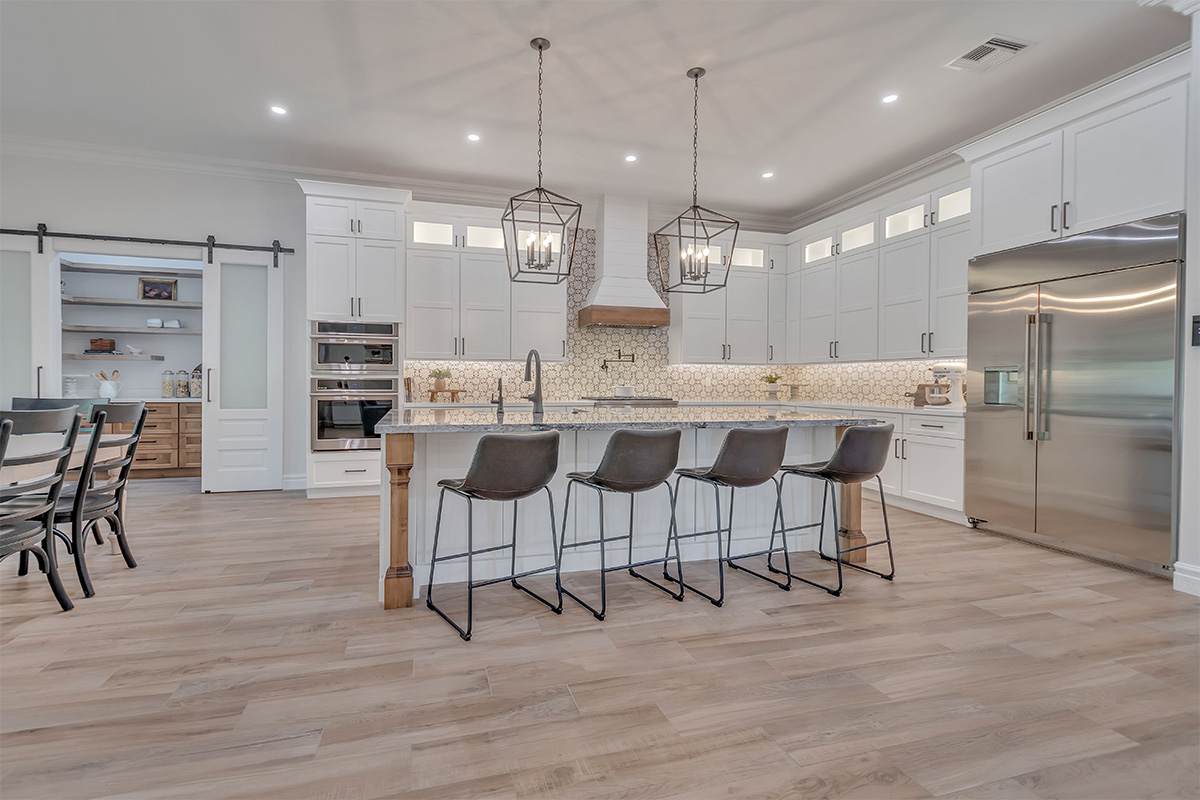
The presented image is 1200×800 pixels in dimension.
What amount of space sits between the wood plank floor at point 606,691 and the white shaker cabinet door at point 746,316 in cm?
387

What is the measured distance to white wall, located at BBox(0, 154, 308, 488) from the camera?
517 centimetres

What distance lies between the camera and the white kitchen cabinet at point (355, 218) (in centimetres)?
532

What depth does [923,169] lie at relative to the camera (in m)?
5.50

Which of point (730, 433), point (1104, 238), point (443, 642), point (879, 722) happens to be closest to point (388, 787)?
point (443, 642)

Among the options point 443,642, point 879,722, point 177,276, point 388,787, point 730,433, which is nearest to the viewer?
point 388,787

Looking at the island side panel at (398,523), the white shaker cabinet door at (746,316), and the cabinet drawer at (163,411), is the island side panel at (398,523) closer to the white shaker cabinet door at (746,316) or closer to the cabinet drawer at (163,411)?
the white shaker cabinet door at (746,316)

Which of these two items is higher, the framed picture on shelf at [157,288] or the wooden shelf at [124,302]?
the framed picture on shelf at [157,288]

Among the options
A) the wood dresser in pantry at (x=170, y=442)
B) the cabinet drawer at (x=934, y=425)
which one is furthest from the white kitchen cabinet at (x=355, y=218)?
the cabinet drawer at (x=934, y=425)

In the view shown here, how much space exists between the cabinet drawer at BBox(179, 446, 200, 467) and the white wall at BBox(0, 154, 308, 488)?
60.3 inches

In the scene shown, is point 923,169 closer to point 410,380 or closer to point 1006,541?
point 1006,541

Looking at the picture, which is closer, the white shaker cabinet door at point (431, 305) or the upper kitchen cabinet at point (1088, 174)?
the upper kitchen cabinet at point (1088, 174)

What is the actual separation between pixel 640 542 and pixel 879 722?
167 cm

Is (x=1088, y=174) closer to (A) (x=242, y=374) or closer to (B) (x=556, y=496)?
(B) (x=556, y=496)

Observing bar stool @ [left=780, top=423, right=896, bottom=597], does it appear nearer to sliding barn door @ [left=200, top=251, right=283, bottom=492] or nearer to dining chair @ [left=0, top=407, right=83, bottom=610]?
dining chair @ [left=0, top=407, right=83, bottom=610]
